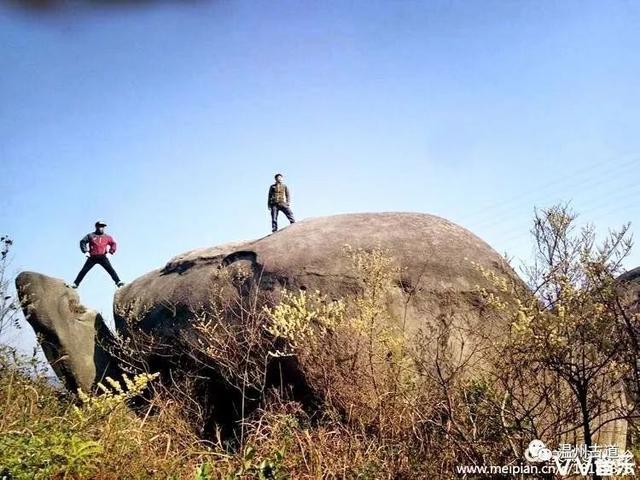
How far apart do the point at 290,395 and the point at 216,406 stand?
144 cm

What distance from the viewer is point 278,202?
9680 mm

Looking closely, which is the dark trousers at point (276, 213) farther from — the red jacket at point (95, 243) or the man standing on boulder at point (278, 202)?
the red jacket at point (95, 243)

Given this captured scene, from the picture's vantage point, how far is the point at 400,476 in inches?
155

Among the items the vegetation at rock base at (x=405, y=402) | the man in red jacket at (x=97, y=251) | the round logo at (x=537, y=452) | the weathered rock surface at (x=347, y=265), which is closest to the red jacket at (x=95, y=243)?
the man in red jacket at (x=97, y=251)

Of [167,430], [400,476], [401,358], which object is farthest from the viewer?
[167,430]

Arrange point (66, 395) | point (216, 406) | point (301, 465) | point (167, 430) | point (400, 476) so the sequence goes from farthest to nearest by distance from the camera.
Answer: point (66, 395), point (216, 406), point (167, 430), point (301, 465), point (400, 476)

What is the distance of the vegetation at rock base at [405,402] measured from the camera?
3.36 m

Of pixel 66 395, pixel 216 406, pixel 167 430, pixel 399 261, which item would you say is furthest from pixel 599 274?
pixel 66 395

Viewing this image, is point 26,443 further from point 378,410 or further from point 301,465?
point 378,410

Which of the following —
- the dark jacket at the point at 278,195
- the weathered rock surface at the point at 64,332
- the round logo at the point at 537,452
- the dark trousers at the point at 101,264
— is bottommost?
the round logo at the point at 537,452

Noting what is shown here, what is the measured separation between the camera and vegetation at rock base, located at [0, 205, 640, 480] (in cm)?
336

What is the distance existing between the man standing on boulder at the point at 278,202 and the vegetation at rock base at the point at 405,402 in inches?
163

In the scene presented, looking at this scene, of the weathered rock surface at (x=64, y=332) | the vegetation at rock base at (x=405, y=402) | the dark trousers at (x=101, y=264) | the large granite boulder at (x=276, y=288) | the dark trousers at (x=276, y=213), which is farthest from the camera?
the dark trousers at (x=276, y=213)

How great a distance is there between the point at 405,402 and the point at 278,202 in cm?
594
